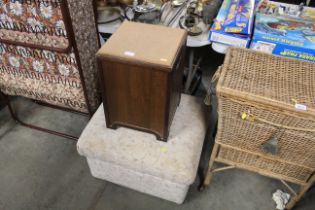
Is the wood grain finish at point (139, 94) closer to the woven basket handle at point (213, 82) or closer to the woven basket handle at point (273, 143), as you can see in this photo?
the woven basket handle at point (213, 82)

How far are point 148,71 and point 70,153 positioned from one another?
0.94 meters

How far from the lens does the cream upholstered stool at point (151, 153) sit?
1.18 m

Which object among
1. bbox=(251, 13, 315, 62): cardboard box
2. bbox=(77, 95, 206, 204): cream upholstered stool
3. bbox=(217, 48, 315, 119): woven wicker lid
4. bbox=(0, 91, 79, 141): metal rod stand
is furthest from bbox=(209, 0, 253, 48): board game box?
bbox=(0, 91, 79, 141): metal rod stand

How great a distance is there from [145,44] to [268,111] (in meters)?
0.54

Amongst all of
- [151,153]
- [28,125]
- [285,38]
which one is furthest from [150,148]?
[28,125]

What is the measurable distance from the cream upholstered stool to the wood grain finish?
6 cm

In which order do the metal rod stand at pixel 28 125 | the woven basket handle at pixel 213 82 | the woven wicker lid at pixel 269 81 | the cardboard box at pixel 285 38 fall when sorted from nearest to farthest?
1. the woven wicker lid at pixel 269 81
2. the woven basket handle at pixel 213 82
3. the cardboard box at pixel 285 38
4. the metal rod stand at pixel 28 125

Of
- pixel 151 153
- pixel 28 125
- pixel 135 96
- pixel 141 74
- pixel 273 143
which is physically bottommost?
pixel 28 125

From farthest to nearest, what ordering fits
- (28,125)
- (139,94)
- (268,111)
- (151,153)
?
(28,125), (151,153), (139,94), (268,111)

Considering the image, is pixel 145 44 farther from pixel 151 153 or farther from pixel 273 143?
pixel 273 143

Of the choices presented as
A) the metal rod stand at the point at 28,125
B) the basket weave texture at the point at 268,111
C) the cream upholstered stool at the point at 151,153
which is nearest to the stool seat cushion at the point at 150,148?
the cream upholstered stool at the point at 151,153

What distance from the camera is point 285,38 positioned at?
1265mm

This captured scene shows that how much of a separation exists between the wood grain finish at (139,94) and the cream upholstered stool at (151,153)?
2.4 inches

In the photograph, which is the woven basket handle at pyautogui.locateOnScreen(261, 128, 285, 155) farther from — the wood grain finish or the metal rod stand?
the metal rod stand
